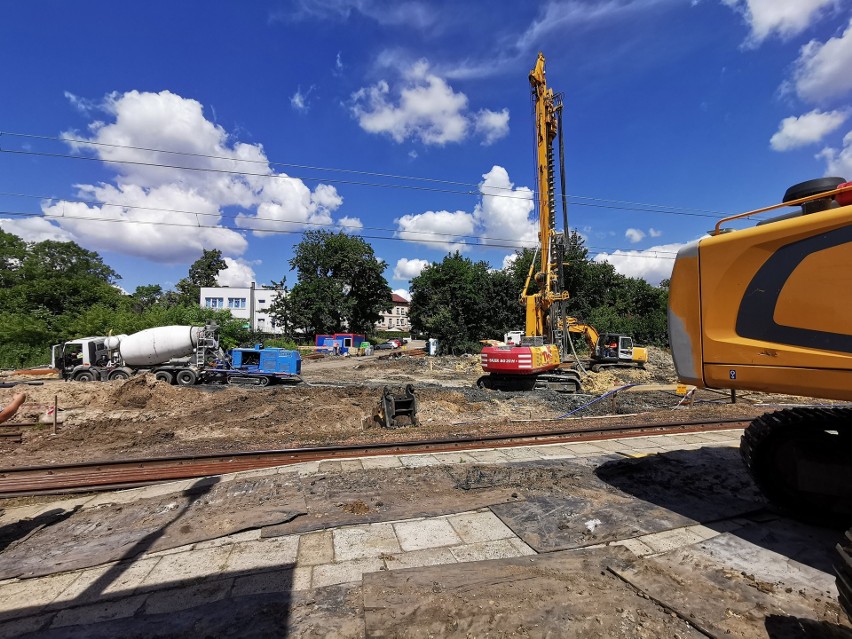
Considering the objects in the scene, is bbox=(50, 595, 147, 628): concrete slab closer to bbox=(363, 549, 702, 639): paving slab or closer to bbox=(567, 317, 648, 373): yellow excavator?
bbox=(363, 549, 702, 639): paving slab

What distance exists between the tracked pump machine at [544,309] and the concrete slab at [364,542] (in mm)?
12605

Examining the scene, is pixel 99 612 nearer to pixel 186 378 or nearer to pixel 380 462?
pixel 380 462

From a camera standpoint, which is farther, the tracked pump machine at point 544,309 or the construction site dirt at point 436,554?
the tracked pump machine at point 544,309

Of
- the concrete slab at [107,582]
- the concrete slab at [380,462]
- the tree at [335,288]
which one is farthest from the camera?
the tree at [335,288]

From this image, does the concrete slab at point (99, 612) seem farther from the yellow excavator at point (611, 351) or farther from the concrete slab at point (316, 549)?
the yellow excavator at point (611, 351)

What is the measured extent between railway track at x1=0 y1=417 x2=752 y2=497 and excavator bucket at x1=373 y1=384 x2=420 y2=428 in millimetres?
2700

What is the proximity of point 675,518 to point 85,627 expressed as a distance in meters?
5.75

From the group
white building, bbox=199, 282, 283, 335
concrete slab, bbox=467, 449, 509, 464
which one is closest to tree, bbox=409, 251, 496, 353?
white building, bbox=199, 282, 283, 335

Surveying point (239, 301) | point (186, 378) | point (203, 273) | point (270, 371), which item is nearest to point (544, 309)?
point (270, 371)

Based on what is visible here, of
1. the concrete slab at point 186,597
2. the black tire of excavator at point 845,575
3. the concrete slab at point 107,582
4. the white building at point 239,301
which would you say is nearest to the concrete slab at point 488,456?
the concrete slab at point 186,597

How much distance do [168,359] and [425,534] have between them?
22.1 metres

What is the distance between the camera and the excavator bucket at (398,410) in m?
11.0

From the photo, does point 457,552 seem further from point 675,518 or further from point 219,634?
point 675,518

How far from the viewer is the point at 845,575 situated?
8.04 ft
